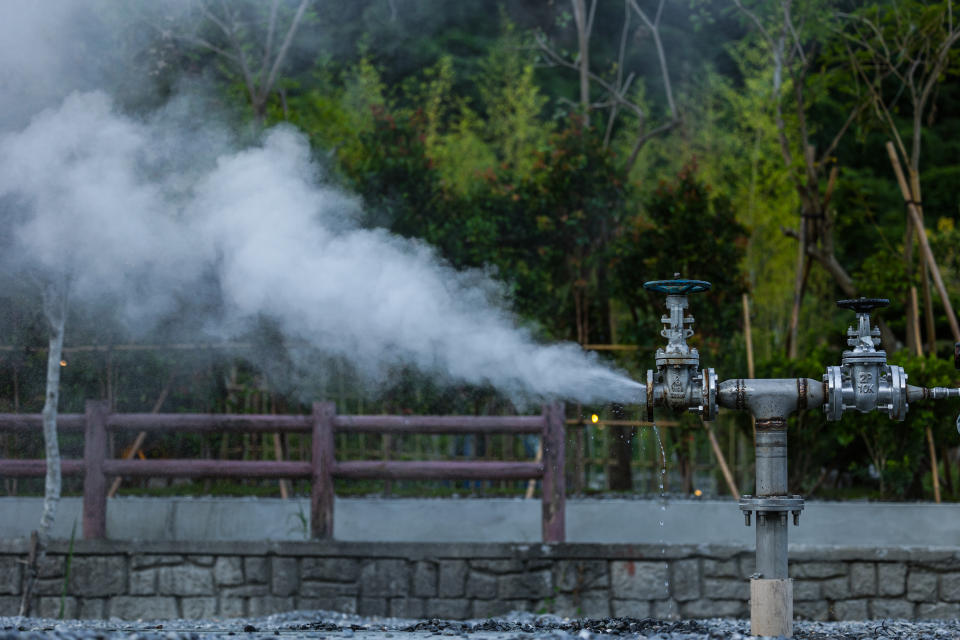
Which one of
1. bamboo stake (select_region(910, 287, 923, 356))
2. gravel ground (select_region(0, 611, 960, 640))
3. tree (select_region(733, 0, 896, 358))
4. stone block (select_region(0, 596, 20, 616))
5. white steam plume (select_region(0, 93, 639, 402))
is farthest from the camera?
tree (select_region(733, 0, 896, 358))

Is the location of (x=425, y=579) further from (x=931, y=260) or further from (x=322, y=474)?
(x=931, y=260)

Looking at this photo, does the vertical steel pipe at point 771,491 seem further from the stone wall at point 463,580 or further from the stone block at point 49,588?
the stone block at point 49,588

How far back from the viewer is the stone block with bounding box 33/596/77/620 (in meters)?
6.98

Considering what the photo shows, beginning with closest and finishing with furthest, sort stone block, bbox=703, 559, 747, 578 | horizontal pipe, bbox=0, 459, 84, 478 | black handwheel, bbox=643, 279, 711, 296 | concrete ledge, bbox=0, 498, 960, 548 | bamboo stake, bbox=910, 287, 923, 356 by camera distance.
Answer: black handwheel, bbox=643, 279, 711, 296, stone block, bbox=703, 559, 747, 578, horizontal pipe, bbox=0, 459, 84, 478, concrete ledge, bbox=0, 498, 960, 548, bamboo stake, bbox=910, 287, 923, 356

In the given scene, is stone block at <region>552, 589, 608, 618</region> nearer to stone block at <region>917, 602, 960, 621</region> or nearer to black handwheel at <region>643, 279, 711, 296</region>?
stone block at <region>917, 602, 960, 621</region>

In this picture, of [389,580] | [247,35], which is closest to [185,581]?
[389,580]

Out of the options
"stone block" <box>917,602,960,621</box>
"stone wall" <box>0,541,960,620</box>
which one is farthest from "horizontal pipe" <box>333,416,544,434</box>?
"stone block" <box>917,602,960,621</box>


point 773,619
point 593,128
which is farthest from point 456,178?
point 773,619

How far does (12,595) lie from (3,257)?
2258 mm

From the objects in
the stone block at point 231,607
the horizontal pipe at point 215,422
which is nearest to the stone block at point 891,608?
the horizontal pipe at point 215,422

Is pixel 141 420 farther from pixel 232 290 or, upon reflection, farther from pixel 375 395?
pixel 375 395

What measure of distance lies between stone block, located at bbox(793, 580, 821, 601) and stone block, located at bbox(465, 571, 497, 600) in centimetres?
192

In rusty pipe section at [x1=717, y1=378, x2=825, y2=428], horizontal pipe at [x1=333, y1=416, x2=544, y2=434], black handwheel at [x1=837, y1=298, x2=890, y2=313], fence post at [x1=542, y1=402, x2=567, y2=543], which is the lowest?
fence post at [x1=542, y1=402, x2=567, y2=543]

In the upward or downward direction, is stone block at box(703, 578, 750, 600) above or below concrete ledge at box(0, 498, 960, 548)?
below
